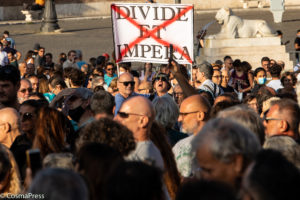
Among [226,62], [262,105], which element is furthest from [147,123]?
[226,62]

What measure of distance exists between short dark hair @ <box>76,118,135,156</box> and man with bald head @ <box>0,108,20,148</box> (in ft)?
5.03

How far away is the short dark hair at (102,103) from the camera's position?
6.74 m

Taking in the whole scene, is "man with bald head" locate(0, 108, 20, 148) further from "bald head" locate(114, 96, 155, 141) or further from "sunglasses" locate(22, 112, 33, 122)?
"bald head" locate(114, 96, 155, 141)

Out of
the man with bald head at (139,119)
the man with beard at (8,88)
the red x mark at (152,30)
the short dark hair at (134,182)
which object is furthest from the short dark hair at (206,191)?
the red x mark at (152,30)

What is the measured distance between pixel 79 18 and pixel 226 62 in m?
31.8

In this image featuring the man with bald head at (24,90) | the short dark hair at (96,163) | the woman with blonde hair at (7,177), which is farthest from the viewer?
the man with bald head at (24,90)

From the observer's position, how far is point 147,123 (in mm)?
5090

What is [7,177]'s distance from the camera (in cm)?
440

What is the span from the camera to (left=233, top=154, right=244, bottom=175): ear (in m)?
3.70

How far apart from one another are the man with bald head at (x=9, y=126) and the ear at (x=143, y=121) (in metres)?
1.22

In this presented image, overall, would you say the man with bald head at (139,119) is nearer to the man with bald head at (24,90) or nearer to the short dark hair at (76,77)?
the short dark hair at (76,77)

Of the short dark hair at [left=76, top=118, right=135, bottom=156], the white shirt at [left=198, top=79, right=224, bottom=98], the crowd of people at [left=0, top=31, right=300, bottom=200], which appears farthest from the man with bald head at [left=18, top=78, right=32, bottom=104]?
the short dark hair at [left=76, top=118, right=135, bottom=156]

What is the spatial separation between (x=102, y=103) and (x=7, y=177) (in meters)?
2.43

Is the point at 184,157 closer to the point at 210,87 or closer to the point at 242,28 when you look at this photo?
the point at 210,87
